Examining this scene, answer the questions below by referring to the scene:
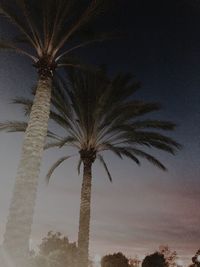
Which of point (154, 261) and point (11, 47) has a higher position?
point (11, 47)

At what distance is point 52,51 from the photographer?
11.4 metres

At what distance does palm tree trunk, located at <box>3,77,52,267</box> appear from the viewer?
342 inches

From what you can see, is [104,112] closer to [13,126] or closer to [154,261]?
[13,126]

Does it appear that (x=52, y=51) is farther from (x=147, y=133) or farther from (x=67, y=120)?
(x=147, y=133)

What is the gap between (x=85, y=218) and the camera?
1488 centimetres

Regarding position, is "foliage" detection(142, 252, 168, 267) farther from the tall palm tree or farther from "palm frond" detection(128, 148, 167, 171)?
the tall palm tree

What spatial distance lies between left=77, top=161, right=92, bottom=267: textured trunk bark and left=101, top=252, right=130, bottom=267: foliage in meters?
14.5

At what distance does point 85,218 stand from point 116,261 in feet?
49.3

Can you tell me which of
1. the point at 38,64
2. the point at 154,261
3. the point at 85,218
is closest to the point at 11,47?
the point at 38,64

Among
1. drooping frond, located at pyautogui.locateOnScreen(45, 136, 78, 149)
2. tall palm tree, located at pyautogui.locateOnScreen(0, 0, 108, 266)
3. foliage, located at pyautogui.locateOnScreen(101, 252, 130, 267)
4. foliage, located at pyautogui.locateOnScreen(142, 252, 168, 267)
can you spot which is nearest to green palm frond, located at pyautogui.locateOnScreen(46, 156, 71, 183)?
drooping frond, located at pyautogui.locateOnScreen(45, 136, 78, 149)

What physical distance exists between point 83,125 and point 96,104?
1028 millimetres

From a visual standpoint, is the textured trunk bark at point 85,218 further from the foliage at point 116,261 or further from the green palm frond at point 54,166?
the foliage at point 116,261

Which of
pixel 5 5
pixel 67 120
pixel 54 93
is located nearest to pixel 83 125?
pixel 67 120

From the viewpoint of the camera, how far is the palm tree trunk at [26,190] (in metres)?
8.69
